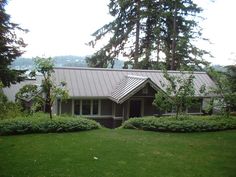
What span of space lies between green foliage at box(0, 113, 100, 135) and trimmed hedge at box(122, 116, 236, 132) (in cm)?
312

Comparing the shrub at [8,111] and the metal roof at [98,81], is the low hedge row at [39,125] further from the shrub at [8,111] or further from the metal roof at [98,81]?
the metal roof at [98,81]

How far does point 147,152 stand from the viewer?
12133mm

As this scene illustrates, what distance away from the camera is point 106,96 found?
2262 cm

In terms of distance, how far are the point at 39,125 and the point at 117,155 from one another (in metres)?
5.94

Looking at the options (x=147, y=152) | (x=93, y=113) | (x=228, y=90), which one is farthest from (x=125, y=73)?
(x=147, y=152)

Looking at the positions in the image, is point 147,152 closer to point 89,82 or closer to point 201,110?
point 89,82

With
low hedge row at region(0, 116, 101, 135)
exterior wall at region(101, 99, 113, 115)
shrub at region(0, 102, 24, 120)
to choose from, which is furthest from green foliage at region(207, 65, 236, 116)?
shrub at region(0, 102, 24, 120)

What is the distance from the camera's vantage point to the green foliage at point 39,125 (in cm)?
1549

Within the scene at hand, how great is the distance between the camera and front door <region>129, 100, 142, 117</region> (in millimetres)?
22989

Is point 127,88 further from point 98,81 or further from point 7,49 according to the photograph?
point 7,49

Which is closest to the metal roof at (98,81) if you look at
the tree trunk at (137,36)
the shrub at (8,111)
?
the shrub at (8,111)

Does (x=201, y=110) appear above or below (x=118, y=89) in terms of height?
below

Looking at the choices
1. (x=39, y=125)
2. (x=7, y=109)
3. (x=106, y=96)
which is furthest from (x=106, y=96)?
(x=39, y=125)

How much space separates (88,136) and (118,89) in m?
8.44
